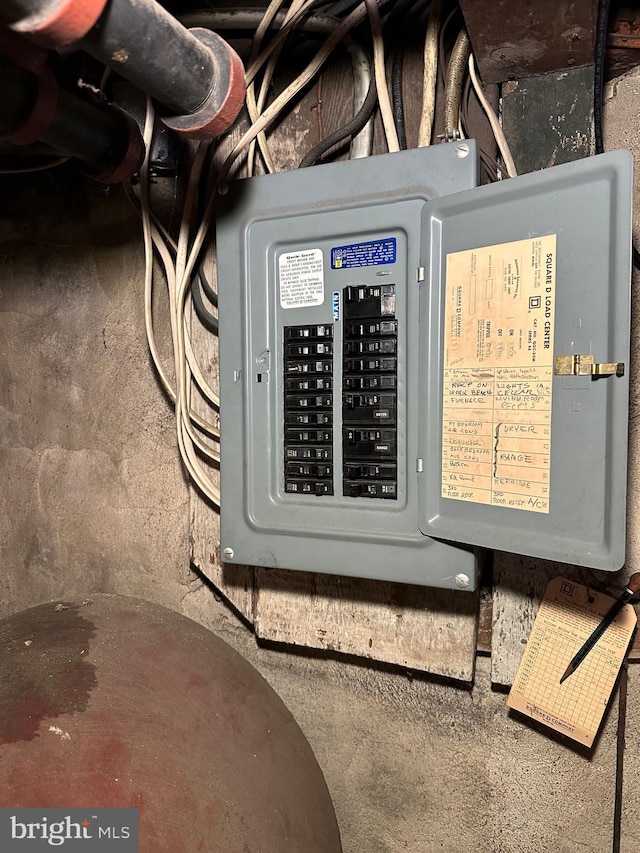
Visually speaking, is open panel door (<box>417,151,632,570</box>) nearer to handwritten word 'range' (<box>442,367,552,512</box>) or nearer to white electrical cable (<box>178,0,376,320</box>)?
handwritten word 'range' (<box>442,367,552,512</box>)

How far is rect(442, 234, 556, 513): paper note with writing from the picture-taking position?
0.57m

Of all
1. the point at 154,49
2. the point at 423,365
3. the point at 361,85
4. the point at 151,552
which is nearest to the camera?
the point at 154,49

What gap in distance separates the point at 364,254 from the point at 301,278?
0.27 feet

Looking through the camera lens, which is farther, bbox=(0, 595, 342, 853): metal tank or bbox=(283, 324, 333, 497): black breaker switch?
bbox=(283, 324, 333, 497): black breaker switch

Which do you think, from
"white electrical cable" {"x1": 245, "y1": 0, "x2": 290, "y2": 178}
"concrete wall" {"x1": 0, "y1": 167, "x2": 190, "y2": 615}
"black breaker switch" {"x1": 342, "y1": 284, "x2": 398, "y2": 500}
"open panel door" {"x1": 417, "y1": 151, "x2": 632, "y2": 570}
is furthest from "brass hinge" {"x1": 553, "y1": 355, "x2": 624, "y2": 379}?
"concrete wall" {"x1": 0, "y1": 167, "x2": 190, "y2": 615}

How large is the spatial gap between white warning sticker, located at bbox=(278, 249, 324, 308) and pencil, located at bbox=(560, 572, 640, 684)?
486 millimetres

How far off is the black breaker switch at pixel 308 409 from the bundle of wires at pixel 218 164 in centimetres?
15

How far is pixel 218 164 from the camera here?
0.82 m

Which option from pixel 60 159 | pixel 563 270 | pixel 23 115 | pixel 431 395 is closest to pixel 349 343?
pixel 431 395

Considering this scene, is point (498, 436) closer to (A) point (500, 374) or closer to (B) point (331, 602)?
(A) point (500, 374)

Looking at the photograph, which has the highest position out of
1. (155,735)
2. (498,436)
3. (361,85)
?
(361,85)

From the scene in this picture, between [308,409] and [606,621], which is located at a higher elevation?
[308,409]

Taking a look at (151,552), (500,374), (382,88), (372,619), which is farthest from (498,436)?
(151,552)

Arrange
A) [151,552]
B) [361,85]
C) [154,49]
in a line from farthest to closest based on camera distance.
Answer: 1. [151,552]
2. [361,85]
3. [154,49]
